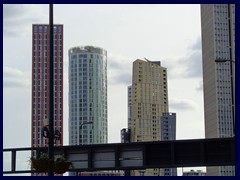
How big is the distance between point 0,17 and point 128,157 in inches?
907

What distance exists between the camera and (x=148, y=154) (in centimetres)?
3450

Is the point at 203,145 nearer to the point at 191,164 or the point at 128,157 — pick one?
the point at 191,164

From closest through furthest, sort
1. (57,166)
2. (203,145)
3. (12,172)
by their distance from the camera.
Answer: (57,166)
(203,145)
(12,172)

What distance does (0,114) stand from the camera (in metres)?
12.9

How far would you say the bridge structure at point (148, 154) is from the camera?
32312 mm

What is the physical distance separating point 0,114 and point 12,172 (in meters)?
24.5

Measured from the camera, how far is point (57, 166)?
752 inches

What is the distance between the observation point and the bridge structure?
3231 cm
